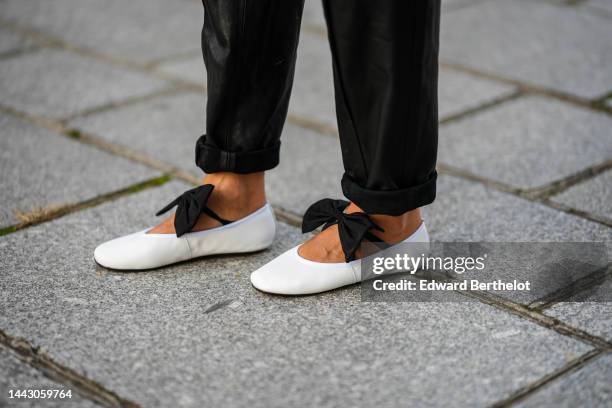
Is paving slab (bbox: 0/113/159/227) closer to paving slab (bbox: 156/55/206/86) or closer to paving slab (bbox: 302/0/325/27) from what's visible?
paving slab (bbox: 156/55/206/86)

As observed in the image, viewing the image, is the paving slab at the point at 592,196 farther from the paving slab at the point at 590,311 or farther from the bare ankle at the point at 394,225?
the bare ankle at the point at 394,225

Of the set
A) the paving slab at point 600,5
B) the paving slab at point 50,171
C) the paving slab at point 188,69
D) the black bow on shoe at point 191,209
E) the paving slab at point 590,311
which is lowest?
the paving slab at point 50,171

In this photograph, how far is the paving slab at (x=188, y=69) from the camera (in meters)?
3.00

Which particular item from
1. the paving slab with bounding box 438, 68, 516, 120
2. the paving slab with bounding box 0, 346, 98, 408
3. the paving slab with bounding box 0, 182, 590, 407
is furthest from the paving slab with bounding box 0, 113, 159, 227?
the paving slab with bounding box 438, 68, 516, 120

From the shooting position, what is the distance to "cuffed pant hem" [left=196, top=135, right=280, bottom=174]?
1.73 m

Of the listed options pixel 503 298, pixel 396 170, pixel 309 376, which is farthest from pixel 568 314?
pixel 309 376

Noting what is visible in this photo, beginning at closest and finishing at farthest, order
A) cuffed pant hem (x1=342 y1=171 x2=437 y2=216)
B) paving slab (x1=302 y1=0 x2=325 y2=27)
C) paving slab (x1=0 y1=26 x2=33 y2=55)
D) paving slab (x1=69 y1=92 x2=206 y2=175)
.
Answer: cuffed pant hem (x1=342 y1=171 x2=437 y2=216), paving slab (x1=69 y1=92 x2=206 y2=175), paving slab (x1=0 y1=26 x2=33 y2=55), paving slab (x1=302 y1=0 x2=325 y2=27)

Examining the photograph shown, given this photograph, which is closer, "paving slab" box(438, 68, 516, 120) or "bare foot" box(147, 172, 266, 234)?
"bare foot" box(147, 172, 266, 234)

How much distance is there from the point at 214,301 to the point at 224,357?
206mm

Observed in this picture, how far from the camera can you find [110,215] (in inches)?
79.9

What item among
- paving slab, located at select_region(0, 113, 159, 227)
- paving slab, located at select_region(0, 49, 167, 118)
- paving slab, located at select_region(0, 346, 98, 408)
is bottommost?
paving slab, located at select_region(0, 346, 98, 408)

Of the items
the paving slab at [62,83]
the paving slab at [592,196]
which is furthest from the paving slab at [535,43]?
the paving slab at [62,83]

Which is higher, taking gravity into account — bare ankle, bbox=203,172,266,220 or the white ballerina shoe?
bare ankle, bbox=203,172,266,220

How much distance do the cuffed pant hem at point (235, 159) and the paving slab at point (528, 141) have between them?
2.43 ft
